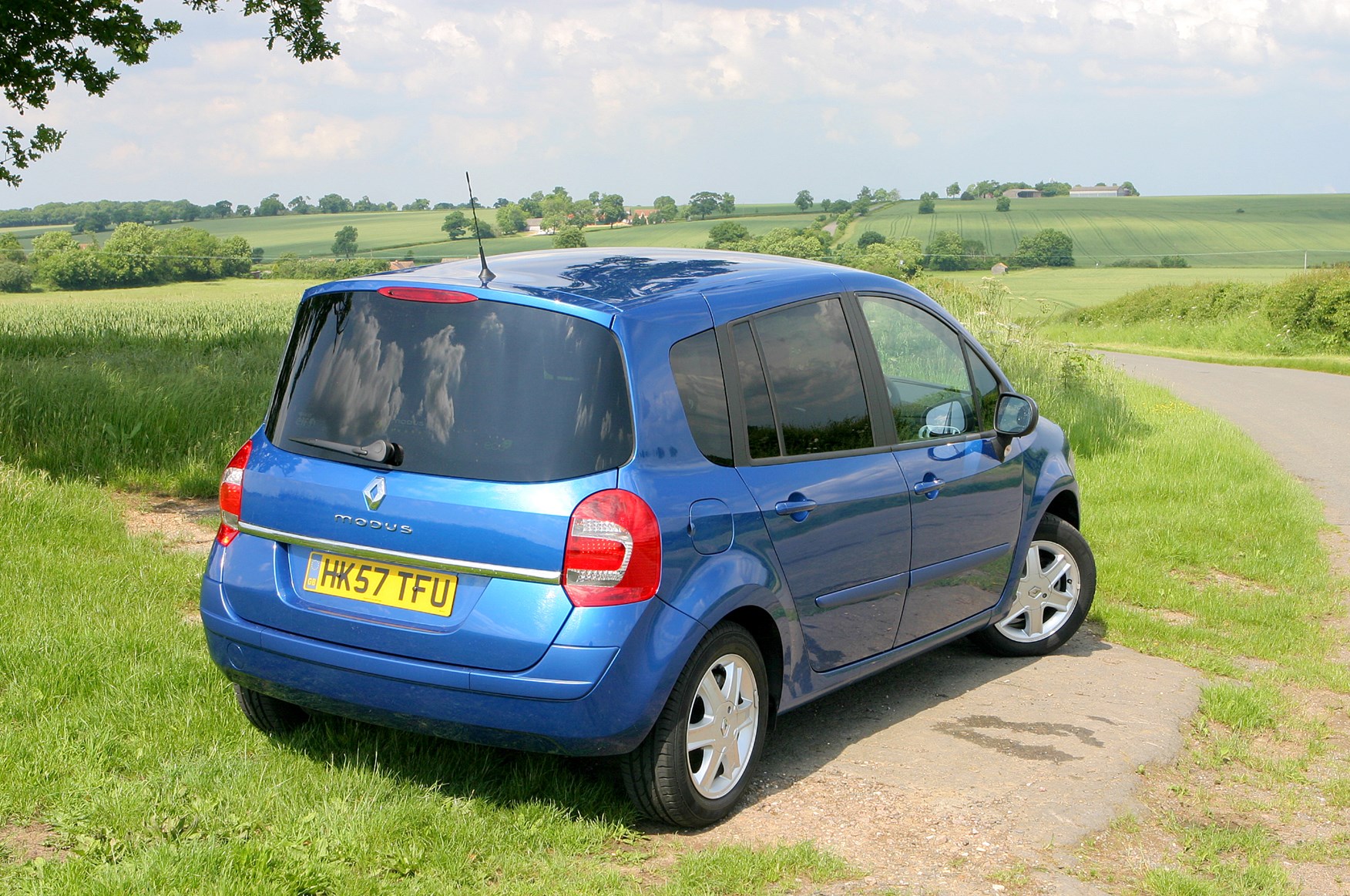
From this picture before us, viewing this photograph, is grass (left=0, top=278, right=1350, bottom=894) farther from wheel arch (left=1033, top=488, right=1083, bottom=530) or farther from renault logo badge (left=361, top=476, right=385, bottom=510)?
renault logo badge (left=361, top=476, right=385, bottom=510)

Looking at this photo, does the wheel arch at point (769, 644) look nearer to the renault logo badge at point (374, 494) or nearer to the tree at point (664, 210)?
the renault logo badge at point (374, 494)

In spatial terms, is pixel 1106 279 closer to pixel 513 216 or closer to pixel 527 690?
pixel 513 216

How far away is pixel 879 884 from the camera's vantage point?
12.7 ft

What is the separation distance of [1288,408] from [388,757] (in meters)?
17.5

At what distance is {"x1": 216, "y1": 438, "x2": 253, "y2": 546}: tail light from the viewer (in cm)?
440

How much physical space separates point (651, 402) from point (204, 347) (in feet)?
58.1

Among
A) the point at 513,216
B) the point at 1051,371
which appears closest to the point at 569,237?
the point at 513,216

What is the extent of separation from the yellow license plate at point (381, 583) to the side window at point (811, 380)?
3.95 feet

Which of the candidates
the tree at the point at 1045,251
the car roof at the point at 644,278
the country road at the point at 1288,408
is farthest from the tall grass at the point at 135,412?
the tree at the point at 1045,251

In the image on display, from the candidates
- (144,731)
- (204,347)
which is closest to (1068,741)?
(144,731)

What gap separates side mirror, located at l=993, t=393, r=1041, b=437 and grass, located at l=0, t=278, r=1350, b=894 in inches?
59.3

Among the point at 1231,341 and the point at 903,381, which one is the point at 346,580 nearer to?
the point at 903,381

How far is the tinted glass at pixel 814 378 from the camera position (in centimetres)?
469

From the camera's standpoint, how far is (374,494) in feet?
13.2
